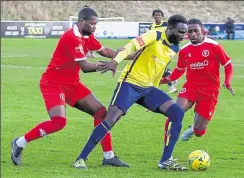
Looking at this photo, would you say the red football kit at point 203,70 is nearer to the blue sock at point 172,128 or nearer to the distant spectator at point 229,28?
the blue sock at point 172,128

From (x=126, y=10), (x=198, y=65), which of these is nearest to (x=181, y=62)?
(x=198, y=65)

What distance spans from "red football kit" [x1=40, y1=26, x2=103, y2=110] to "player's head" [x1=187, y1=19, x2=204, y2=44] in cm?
187

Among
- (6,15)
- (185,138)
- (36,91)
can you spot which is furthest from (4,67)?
(6,15)

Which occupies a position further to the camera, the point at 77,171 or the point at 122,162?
the point at 122,162

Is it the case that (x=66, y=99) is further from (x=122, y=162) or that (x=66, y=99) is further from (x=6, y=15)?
(x=6, y=15)

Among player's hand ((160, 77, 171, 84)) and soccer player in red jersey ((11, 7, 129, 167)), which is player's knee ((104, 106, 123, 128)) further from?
player's hand ((160, 77, 171, 84))

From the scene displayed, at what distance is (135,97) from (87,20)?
1.26 m

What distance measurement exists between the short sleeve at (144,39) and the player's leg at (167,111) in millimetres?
729

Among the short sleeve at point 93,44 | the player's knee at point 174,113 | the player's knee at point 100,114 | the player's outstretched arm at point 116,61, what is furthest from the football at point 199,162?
the short sleeve at point 93,44

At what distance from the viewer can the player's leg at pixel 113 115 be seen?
10.7 m

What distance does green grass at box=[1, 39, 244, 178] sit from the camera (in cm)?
1057

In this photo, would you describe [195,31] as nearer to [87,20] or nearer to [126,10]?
[87,20]

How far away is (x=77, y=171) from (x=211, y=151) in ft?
10.2

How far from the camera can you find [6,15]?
70625 mm
